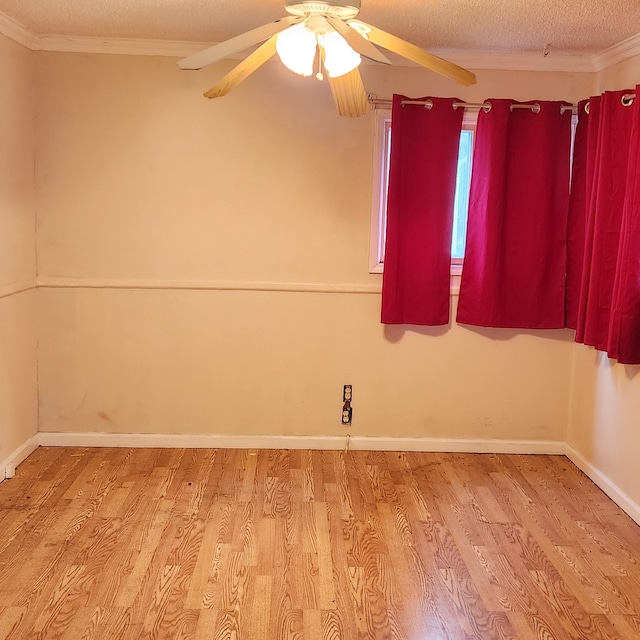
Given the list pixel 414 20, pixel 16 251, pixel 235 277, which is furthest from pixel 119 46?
pixel 414 20

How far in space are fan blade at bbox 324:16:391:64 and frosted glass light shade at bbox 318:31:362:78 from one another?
0.04 metres

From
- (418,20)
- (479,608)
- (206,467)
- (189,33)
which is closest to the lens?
(479,608)

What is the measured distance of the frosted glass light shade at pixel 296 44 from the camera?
2.26m

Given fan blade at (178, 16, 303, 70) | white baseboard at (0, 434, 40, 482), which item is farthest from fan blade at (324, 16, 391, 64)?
white baseboard at (0, 434, 40, 482)

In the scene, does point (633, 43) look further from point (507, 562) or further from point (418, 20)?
point (507, 562)

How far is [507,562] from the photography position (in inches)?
117

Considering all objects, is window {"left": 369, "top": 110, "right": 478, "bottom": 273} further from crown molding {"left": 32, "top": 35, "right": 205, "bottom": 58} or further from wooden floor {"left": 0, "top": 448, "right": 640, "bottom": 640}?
wooden floor {"left": 0, "top": 448, "right": 640, "bottom": 640}

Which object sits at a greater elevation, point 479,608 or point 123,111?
point 123,111

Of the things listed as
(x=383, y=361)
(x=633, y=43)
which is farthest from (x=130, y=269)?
(x=633, y=43)

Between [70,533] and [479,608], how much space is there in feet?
5.52

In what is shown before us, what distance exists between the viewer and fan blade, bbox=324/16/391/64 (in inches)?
89.9

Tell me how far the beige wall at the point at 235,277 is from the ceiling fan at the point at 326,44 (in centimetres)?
147

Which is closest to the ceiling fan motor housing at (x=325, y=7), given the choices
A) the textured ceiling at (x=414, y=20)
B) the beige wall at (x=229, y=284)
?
the textured ceiling at (x=414, y=20)

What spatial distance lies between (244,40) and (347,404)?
2350 mm
